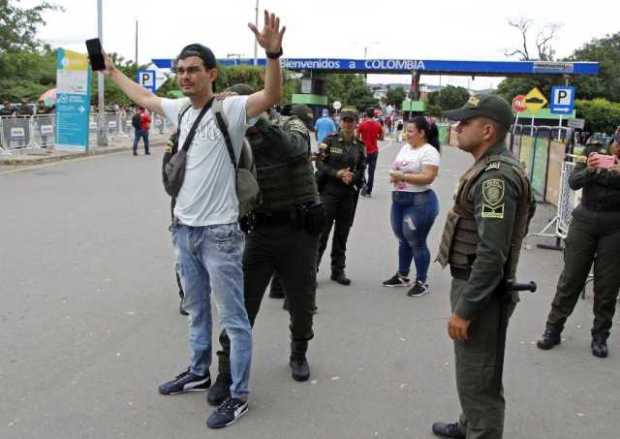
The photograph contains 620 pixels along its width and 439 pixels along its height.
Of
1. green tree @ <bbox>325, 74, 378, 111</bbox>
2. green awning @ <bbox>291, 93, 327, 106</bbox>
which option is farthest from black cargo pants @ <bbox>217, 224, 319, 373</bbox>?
green tree @ <bbox>325, 74, 378, 111</bbox>

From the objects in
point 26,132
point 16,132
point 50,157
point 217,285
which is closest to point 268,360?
point 217,285

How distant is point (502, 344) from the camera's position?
9.60 feet

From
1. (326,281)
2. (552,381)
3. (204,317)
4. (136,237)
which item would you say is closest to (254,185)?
(204,317)

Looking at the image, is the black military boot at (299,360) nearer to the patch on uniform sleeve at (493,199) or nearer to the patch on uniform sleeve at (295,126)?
the patch on uniform sleeve at (295,126)

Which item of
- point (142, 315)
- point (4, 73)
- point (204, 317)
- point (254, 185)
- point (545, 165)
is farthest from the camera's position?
point (4, 73)

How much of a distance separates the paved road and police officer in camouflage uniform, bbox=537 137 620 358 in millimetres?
219

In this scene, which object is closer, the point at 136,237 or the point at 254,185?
the point at 254,185

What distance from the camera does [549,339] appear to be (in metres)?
4.91

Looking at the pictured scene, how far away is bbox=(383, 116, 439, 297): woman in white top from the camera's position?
19.9ft

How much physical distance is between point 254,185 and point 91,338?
2.13 metres

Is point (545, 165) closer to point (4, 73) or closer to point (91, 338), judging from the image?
point (91, 338)

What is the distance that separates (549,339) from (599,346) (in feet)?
1.16

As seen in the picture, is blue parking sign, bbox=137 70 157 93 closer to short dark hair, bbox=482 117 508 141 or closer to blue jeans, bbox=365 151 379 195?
blue jeans, bbox=365 151 379 195

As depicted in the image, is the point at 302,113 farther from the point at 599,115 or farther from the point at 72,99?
the point at 599,115
